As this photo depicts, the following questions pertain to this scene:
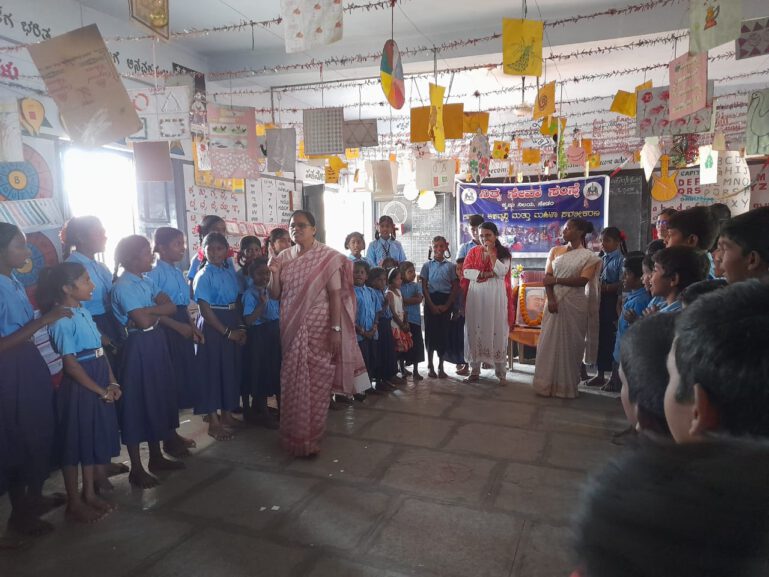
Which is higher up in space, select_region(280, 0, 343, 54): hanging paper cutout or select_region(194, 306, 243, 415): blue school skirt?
select_region(280, 0, 343, 54): hanging paper cutout

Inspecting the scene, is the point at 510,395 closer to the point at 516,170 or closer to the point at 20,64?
the point at 20,64

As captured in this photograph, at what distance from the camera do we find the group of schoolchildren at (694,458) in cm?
39

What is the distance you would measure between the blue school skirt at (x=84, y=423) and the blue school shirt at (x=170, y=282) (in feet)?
2.61

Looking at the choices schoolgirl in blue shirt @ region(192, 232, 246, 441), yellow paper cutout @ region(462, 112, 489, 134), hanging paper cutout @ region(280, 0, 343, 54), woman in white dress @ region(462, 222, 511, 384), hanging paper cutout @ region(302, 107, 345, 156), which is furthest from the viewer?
yellow paper cutout @ region(462, 112, 489, 134)

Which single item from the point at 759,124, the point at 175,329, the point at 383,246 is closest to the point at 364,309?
the point at 383,246

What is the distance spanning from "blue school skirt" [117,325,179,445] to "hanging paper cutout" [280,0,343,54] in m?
1.80

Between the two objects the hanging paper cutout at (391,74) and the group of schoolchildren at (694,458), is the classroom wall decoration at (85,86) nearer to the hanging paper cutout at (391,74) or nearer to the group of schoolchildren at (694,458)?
the hanging paper cutout at (391,74)

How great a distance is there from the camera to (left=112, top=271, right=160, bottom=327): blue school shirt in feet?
8.66

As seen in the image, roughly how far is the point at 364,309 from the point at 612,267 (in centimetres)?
239

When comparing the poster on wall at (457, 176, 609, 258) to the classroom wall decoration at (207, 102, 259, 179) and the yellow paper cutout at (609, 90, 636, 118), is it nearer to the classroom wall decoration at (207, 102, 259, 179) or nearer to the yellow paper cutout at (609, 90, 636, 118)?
the yellow paper cutout at (609, 90, 636, 118)

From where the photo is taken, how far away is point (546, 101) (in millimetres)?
4348

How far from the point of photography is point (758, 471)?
41 centimetres

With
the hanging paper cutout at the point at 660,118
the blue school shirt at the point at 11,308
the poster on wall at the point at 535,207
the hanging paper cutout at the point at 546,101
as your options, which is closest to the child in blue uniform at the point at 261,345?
the blue school shirt at the point at 11,308

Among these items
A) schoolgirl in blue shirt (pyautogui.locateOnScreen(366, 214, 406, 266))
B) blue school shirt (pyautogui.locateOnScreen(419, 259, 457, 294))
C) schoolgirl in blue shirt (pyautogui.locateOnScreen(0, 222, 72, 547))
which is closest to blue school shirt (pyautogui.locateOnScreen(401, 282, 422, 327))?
blue school shirt (pyautogui.locateOnScreen(419, 259, 457, 294))
